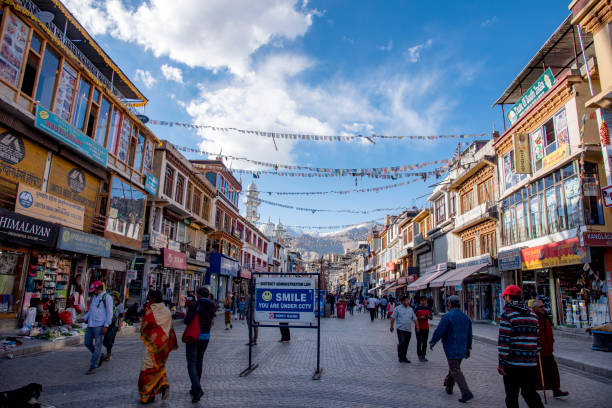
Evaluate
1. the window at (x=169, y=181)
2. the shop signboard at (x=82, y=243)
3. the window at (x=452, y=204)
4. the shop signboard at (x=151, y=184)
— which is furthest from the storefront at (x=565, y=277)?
the window at (x=169, y=181)

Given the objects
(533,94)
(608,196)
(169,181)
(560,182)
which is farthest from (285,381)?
(169,181)

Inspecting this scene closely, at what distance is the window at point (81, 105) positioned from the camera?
15.4 meters

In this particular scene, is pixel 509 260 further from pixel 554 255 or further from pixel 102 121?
pixel 102 121

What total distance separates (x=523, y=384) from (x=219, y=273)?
31.3 metres

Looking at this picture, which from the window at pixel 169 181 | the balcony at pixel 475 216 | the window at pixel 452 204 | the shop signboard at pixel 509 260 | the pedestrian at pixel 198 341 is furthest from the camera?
the window at pixel 452 204

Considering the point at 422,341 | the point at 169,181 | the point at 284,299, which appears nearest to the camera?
the point at 284,299

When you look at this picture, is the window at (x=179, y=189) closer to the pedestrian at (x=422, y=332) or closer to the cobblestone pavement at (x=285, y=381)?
the cobblestone pavement at (x=285, y=381)

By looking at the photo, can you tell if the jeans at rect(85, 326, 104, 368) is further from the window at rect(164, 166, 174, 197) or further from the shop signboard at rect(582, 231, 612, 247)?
the window at rect(164, 166, 174, 197)

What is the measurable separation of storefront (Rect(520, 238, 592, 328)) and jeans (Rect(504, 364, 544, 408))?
1215 cm

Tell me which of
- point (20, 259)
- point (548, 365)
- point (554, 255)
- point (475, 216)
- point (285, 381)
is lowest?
point (285, 381)

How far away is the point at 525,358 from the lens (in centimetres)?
471

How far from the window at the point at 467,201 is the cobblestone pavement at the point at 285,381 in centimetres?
1759

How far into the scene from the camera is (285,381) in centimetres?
729

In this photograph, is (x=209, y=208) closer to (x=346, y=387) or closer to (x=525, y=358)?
(x=346, y=387)
